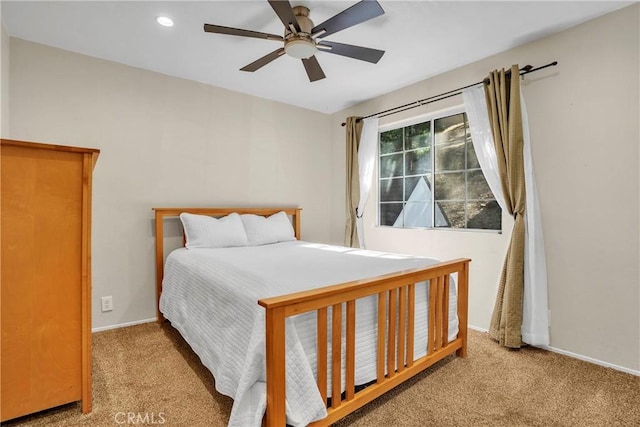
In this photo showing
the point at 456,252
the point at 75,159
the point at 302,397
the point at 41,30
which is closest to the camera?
the point at 302,397

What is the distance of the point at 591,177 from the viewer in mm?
2135

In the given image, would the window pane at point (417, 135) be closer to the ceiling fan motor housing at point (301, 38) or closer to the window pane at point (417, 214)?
the window pane at point (417, 214)

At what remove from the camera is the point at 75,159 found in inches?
58.4

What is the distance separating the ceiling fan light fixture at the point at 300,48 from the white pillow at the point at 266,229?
1.67 meters

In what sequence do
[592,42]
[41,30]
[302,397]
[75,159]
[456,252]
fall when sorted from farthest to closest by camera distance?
[456,252]
[41,30]
[592,42]
[75,159]
[302,397]

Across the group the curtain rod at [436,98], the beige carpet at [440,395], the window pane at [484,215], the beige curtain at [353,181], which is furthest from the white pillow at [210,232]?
the window pane at [484,215]

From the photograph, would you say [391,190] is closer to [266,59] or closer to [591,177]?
[591,177]

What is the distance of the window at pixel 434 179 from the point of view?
2.84 meters

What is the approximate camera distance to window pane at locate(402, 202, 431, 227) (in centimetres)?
322

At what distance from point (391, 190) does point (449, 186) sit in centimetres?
71

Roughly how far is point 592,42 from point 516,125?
65 centimetres

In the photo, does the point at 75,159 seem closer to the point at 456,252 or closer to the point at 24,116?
the point at 24,116

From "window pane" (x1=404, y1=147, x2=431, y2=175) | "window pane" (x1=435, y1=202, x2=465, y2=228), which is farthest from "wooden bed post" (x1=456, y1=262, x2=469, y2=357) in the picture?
"window pane" (x1=404, y1=147, x2=431, y2=175)

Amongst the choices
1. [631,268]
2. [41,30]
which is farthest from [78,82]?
[631,268]
